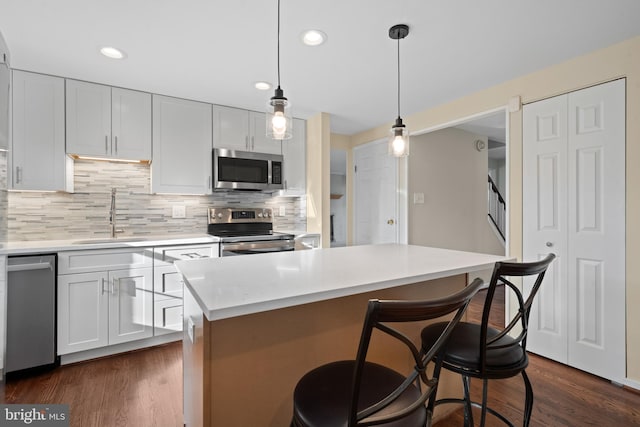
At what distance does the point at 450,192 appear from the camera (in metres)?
4.38

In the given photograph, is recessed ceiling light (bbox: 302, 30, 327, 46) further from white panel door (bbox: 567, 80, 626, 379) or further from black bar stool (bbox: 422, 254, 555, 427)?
white panel door (bbox: 567, 80, 626, 379)

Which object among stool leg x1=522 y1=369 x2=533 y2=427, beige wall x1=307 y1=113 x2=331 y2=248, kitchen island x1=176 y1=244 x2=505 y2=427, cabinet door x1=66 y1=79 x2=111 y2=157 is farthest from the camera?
beige wall x1=307 y1=113 x2=331 y2=248

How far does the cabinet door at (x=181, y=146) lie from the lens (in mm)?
3023

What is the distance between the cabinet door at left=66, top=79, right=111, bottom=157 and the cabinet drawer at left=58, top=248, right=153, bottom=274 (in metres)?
0.90

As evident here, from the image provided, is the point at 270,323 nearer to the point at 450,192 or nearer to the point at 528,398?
the point at 528,398

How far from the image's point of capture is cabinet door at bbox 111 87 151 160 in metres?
2.83

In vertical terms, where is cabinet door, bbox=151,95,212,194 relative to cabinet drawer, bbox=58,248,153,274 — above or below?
above

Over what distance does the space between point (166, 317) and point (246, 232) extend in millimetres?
1207

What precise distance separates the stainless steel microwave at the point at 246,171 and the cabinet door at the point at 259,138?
90mm

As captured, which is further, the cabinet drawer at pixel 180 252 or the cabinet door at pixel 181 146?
the cabinet door at pixel 181 146

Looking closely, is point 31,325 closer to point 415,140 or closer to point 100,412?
point 100,412

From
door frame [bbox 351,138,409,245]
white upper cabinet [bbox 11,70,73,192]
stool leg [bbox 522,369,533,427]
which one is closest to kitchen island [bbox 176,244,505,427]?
stool leg [bbox 522,369,533,427]

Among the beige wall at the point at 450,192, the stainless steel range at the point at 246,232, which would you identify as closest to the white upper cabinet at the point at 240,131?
the stainless steel range at the point at 246,232

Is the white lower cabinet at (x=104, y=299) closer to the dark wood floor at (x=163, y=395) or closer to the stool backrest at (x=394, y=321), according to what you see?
the dark wood floor at (x=163, y=395)
